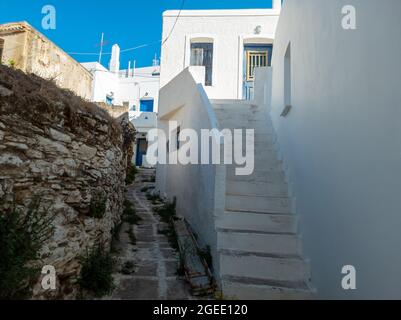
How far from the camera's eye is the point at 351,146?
2.20m

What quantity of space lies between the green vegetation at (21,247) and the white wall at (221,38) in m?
7.54

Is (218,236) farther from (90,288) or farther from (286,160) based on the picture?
(286,160)

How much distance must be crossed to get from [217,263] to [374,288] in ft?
5.86

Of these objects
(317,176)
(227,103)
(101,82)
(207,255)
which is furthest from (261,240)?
(101,82)

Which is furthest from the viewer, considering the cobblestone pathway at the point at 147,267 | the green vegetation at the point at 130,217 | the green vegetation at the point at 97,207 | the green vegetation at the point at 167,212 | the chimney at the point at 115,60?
the chimney at the point at 115,60

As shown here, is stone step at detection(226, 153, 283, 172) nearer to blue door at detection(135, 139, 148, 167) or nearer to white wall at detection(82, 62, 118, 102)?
blue door at detection(135, 139, 148, 167)

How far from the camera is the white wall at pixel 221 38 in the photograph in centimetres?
928

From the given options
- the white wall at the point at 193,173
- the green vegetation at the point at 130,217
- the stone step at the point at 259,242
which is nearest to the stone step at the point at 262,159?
the white wall at the point at 193,173

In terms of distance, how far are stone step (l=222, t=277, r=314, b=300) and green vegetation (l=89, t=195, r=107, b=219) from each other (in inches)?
69.2

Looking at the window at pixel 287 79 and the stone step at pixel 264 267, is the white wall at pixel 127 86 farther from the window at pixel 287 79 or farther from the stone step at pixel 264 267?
the stone step at pixel 264 267

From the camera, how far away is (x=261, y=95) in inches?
281

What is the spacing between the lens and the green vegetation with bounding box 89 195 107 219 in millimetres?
3280

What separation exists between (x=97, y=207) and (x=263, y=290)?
2.22 m

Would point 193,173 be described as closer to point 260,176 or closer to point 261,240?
point 260,176
